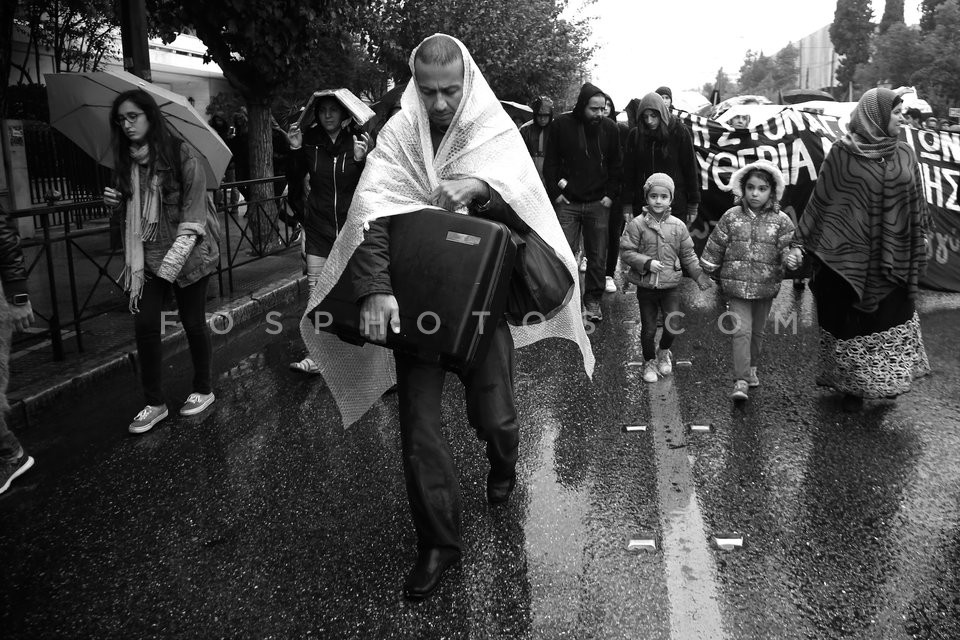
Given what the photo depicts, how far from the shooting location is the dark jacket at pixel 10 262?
157 inches

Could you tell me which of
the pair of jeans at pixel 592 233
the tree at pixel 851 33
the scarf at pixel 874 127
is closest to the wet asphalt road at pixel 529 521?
the scarf at pixel 874 127

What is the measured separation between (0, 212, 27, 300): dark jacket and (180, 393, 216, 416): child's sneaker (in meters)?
1.39

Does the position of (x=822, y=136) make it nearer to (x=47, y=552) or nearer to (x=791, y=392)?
(x=791, y=392)

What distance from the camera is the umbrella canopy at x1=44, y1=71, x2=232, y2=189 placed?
18.9 feet

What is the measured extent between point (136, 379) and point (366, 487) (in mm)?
2648

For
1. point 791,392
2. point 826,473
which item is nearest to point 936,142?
point 791,392

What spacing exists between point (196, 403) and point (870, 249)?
406cm

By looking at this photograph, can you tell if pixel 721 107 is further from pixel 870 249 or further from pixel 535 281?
pixel 535 281

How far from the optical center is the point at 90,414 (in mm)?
5352

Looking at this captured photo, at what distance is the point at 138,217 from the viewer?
16.2 ft

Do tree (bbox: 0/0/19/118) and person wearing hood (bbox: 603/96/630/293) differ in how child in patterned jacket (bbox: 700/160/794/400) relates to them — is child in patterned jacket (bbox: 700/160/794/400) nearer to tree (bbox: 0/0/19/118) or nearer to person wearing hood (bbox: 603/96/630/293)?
person wearing hood (bbox: 603/96/630/293)

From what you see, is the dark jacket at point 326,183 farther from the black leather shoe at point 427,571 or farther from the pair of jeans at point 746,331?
the black leather shoe at point 427,571

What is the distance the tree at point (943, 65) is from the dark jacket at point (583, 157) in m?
38.4

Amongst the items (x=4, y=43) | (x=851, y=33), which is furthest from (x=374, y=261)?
(x=851, y=33)
